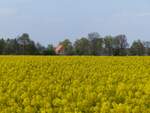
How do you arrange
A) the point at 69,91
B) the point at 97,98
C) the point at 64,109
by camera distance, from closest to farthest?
the point at 64,109 → the point at 97,98 → the point at 69,91

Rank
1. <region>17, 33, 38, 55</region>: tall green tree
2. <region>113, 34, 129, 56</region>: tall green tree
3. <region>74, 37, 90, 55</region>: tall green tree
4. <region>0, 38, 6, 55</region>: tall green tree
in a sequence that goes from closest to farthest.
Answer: <region>0, 38, 6, 55</region>: tall green tree
<region>17, 33, 38, 55</region>: tall green tree
<region>113, 34, 129, 56</region>: tall green tree
<region>74, 37, 90, 55</region>: tall green tree

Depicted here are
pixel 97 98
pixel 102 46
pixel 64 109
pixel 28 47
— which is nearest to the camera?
pixel 64 109

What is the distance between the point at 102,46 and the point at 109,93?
237 ft

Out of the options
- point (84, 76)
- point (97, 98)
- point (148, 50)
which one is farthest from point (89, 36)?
point (97, 98)

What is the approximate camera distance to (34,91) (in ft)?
41.9

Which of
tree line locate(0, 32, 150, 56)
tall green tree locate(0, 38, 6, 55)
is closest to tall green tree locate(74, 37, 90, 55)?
tree line locate(0, 32, 150, 56)

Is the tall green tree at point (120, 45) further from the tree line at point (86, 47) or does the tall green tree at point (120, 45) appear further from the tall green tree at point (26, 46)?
the tall green tree at point (26, 46)

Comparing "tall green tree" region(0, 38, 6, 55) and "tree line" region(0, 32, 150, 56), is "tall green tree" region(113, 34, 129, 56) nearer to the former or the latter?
"tree line" region(0, 32, 150, 56)

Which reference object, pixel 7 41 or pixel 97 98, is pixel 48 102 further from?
pixel 7 41

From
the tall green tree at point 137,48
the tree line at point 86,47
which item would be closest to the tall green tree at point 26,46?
the tree line at point 86,47

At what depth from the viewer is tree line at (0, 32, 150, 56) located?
73.5 metres

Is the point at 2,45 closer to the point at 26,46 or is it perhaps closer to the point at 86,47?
the point at 26,46

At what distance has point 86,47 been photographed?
8425cm

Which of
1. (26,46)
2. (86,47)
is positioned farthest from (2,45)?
(86,47)
